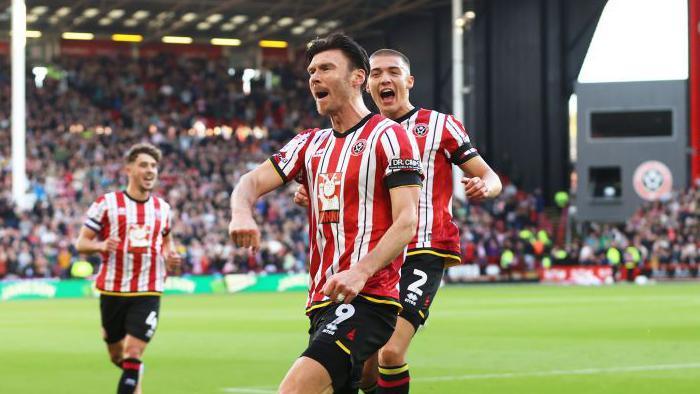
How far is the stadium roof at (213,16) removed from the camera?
54438mm

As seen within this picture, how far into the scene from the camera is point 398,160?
6.27 m

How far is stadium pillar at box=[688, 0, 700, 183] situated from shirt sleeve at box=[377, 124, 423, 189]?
47.4 meters

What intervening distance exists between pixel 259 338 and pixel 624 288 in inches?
857

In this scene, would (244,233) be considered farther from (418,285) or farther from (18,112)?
(18,112)

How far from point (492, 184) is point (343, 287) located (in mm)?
2629

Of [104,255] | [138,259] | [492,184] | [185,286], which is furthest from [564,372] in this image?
[185,286]

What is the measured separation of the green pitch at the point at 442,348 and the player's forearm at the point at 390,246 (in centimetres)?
634

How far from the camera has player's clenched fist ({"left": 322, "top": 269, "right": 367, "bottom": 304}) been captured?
5.88m

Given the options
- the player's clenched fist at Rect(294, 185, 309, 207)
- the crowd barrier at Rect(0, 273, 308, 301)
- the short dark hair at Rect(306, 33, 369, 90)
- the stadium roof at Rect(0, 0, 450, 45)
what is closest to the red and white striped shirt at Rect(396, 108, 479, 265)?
the player's clenched fist at Rect(294, 185, 309, 207)

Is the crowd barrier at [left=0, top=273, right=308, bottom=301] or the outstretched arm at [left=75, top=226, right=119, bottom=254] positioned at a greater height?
the outstretched arm at [left=75, top=226, right=119, bottom=254]

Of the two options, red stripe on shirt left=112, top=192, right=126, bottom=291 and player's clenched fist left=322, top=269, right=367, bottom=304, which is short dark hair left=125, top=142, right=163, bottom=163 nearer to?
red stripe on shirt left=112, top=192, right=126, bottom=291

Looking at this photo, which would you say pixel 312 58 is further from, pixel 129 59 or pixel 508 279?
pixel 129 59

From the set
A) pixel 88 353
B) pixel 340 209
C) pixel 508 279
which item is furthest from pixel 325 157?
pixel 508 279

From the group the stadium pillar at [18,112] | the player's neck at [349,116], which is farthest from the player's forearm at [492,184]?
the stadium pillar at [18,112]
